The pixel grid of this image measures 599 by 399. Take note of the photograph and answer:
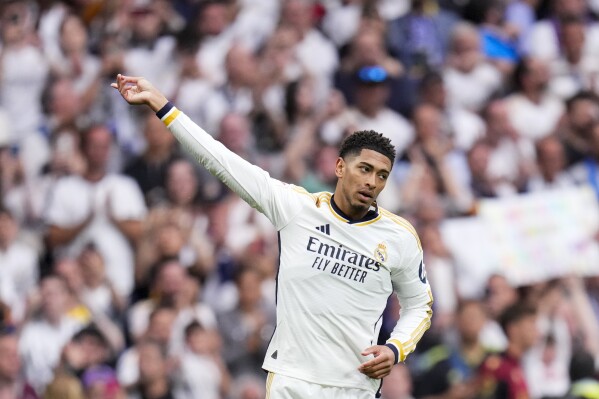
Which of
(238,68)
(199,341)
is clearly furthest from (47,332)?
(238,68)

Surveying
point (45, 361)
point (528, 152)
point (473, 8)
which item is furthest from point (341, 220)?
point (473, 8)

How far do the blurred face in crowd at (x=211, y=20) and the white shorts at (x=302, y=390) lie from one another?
278 inches

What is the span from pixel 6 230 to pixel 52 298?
0.79 meters

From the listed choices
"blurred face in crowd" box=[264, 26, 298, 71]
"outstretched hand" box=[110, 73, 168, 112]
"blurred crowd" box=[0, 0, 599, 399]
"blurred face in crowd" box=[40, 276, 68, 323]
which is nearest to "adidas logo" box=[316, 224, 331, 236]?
"outstretched hand" box=[110, 73, 168, 112]

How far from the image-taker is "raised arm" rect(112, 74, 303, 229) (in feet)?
23.1

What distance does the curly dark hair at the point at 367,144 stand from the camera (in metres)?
7.35

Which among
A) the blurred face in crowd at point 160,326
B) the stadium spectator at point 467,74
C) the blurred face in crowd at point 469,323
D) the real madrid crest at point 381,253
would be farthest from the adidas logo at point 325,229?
the stadium spectator at point 467,74

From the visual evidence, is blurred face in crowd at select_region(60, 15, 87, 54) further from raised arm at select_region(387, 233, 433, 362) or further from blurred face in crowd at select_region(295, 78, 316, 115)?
raised arm at select_region(387, 233, 433, 362)

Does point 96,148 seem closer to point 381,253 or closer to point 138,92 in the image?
point 138,92

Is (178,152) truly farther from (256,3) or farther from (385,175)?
(385,175)

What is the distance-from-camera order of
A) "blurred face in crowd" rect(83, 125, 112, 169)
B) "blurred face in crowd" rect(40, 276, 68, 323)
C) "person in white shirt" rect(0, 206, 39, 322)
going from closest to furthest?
"blurred face in crowd" rect(40, 276, 68, 323) < "person in white shirt" rect(0, 206, 39, 322) < "blurred face in crowd" rect(83, 125, 112, 169)

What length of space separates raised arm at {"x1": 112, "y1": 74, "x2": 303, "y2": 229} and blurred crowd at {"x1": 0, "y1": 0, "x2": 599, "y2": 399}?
3944mm

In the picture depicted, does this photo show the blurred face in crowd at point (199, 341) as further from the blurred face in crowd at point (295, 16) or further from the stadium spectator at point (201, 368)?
the blurred face in crowd at point (295, 16)

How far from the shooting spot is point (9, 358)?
35.3 ft
